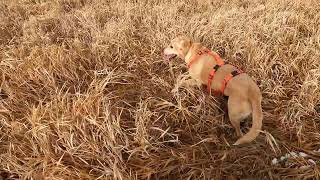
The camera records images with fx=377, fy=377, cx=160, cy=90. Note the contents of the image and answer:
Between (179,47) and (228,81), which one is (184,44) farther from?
(228,81)

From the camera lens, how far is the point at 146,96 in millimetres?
4117

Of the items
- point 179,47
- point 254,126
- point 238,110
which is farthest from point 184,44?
point 254,126

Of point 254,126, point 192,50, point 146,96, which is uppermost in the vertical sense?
point 192,50

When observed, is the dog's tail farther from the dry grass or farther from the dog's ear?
the dog's ear

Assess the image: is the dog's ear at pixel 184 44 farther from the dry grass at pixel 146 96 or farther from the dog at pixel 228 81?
the dry grass at pixel 146 96

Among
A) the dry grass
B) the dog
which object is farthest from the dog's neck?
the dry grass

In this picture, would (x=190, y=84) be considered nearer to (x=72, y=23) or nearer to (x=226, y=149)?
(x=226, y=149)

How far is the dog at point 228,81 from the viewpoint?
3441 millimetres

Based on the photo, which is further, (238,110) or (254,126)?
(238,110)

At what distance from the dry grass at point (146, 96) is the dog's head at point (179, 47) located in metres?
0.17

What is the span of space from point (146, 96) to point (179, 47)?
83cm

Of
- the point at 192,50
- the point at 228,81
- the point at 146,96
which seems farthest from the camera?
the point at 192,50

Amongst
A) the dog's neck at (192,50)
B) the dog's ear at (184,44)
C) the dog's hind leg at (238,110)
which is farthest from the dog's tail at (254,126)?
the dog's ear at (184,44)

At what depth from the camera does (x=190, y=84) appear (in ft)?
13.9
